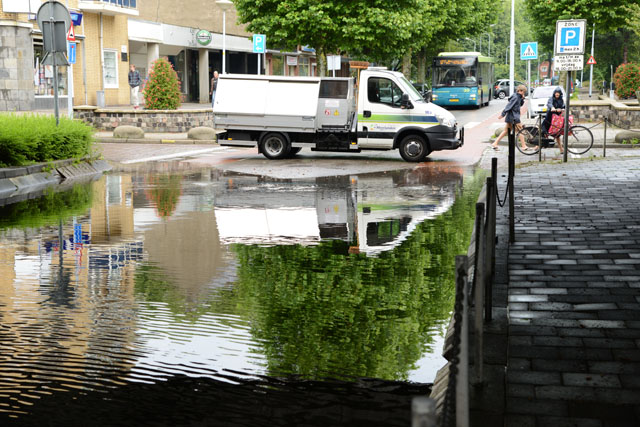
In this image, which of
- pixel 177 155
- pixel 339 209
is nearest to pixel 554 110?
pixel 177 155

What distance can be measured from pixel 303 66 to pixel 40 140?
190ft

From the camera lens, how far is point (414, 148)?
20625 mm

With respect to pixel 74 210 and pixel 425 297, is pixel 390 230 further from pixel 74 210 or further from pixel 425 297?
pixel 74 210

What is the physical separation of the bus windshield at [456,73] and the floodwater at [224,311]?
42.0 meters

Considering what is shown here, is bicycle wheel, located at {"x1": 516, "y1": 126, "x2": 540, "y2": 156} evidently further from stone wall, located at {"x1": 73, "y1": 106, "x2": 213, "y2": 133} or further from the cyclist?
stone wall, located at {"x1": 73, "y1": 106, "x2": 213, "y2": 133}

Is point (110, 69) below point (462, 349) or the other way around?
the other way around

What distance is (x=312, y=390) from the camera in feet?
15.5

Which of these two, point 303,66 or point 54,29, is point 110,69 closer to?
point 54,29

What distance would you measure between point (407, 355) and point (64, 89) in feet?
124

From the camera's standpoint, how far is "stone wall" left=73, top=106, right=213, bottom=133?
29.7 meters

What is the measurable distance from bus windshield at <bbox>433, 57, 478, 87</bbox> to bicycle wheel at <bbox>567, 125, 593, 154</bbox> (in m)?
31.9

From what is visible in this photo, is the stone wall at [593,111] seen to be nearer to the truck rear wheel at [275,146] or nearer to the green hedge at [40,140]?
the truck rear wheel at [275,146]

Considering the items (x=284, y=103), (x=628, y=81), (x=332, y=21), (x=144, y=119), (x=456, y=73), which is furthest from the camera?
(x=456, y=73)

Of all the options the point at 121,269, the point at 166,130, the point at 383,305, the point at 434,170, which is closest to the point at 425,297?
the point at 383,305
